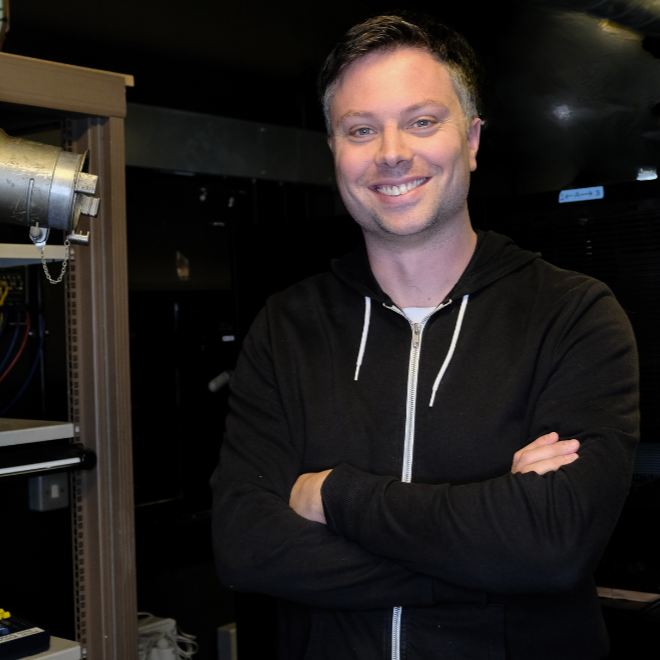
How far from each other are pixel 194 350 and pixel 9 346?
0.83 metres

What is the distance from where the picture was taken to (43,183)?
1.17m

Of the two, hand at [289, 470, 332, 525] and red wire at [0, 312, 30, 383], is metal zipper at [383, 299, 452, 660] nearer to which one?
hand at [289, 470, 332, 525]

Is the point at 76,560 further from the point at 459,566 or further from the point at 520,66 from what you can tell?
the point at 520,66

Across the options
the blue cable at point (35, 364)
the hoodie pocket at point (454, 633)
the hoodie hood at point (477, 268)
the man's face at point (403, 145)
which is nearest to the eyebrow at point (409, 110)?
the man's face at point (403, 145)

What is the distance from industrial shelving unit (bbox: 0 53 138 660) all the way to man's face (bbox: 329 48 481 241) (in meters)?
0.52

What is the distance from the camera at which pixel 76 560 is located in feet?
5.23

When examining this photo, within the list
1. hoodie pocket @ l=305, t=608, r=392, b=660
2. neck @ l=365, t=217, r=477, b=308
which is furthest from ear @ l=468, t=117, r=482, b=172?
hoodie pocket @ l=305, t=608, r=392, b=660

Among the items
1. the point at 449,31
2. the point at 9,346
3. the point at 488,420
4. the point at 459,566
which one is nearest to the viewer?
the point at 459,566

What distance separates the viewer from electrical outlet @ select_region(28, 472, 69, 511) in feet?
5.94

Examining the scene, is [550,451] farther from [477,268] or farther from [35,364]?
[35,364]

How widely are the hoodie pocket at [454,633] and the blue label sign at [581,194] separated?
92cm

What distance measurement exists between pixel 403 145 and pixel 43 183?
55 centimetres

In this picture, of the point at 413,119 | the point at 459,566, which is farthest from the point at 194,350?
the point at 459,566

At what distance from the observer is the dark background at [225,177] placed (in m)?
2.28
